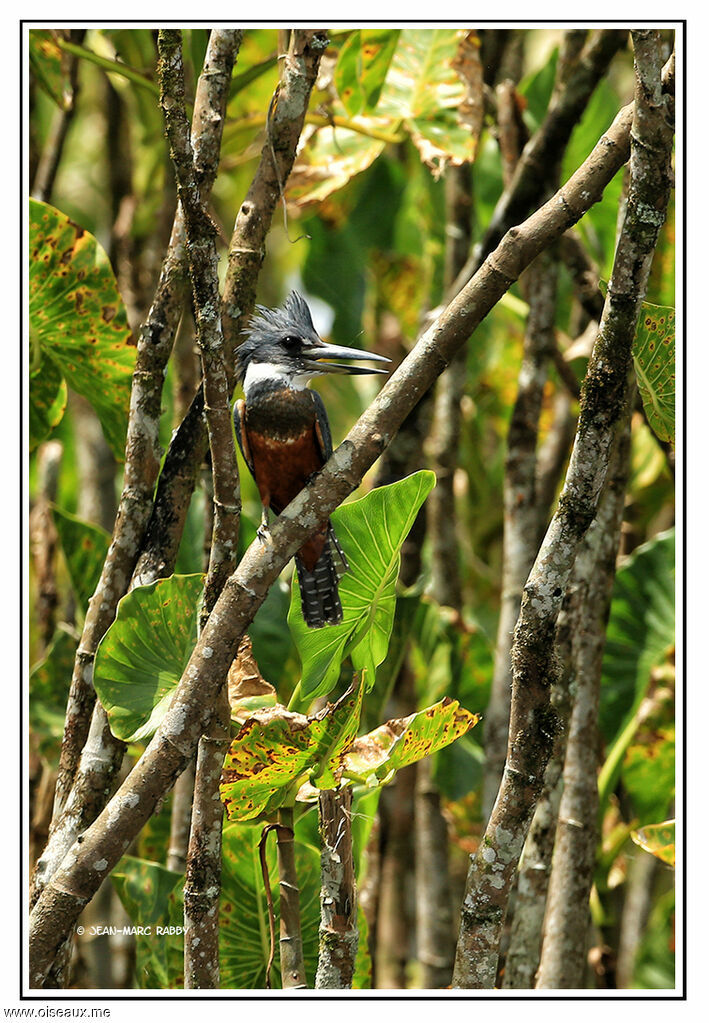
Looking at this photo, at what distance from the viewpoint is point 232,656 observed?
134 cm

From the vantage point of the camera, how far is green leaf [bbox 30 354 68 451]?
75.6 inches

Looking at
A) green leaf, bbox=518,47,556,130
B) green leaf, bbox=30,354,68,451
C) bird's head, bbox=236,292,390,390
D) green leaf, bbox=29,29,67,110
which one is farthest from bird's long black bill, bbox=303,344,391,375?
green leaf, bbox=518,47,556,130

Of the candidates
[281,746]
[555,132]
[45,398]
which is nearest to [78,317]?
[45,398]

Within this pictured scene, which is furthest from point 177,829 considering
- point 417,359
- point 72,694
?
point 417,359

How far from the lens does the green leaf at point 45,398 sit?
1.92 metres

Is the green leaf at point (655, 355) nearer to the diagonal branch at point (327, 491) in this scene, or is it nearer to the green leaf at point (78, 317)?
the diagonal branch at point (327, 491)

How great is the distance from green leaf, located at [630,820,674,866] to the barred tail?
2.22 ft

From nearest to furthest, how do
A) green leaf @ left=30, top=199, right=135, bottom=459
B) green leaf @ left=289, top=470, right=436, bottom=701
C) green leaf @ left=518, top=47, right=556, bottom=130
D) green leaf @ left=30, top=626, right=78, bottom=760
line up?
green leaf @ left=289, top=470, right=436, bottom=701
green leaf @ left=30, top=199, right=135, bottom=459
green leaf @ left=30, top=626, right=78, bottom=760
green leaf @ left=518, top=47, right=556, bottom=130

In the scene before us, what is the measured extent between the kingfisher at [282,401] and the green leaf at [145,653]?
0.32 meters

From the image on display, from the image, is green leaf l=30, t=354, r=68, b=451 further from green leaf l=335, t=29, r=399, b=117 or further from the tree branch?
the tree branch

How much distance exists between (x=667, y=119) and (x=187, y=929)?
1364 mm

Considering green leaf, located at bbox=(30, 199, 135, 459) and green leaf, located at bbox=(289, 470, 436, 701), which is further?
green leaf, located at bbox=(30, 199, 135, 459)
